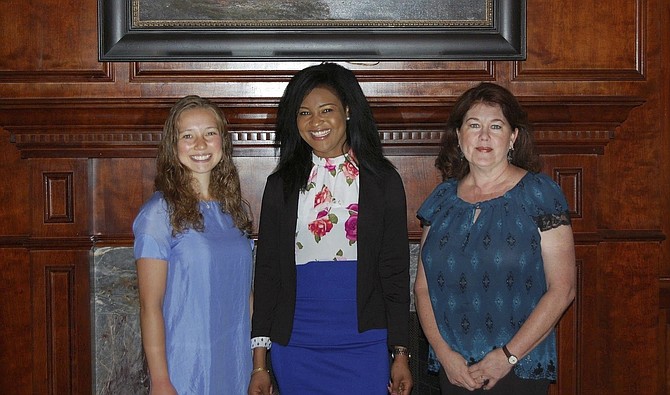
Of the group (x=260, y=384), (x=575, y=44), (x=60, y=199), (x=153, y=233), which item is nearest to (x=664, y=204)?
(x=575, y=44)

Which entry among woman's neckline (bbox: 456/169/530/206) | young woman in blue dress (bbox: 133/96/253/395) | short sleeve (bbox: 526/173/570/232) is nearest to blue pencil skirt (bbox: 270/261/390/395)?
young woman in blue dress (bbox: 133/96/253/395)

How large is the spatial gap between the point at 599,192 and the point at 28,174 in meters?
1.98

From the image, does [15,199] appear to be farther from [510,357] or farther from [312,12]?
[510,357]

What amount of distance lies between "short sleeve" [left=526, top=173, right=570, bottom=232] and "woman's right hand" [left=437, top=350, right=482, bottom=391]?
39cm

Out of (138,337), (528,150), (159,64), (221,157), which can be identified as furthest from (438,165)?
(138,337)

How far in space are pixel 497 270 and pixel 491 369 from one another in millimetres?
249

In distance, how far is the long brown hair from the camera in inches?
85.1

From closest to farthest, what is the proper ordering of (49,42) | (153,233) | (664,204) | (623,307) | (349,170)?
(153,233)
(349,170)
(49,42)
(623,307)
(664,204)

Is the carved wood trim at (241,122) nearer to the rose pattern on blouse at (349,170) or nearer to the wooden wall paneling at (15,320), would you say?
the wooden wall paneling at (15,320)

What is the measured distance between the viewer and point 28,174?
9.61ft

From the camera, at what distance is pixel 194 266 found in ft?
7.02

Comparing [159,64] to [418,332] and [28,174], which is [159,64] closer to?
[28,174]

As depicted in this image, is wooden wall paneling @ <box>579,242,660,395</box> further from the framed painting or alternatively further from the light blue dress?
the light blue dress

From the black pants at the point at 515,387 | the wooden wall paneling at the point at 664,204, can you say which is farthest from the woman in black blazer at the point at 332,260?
the wooden wall paneling at the point at 664,204
